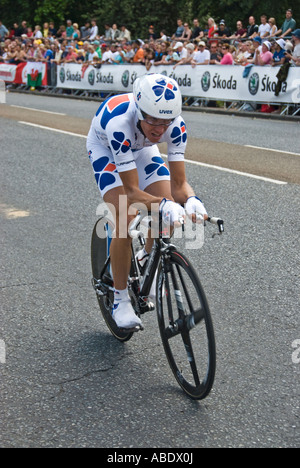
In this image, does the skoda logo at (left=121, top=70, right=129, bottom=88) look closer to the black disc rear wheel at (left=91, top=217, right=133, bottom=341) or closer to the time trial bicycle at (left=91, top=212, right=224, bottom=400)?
the black disc rear wheel at (left=91, top=217, right=133, bottom=341)

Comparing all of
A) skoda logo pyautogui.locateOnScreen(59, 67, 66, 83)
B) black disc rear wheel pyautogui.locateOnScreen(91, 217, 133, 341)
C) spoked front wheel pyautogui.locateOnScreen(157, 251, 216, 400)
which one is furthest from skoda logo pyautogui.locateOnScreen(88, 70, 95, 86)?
spoked front wheel pyautogui.locateOnScreen(157, 251, 216, 400)

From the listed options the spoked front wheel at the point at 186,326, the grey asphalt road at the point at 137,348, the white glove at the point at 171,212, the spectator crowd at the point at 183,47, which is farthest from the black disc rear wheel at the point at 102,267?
the spectator crowd at the point at 183,47

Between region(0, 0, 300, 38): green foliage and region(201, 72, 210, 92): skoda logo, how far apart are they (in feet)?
56.4

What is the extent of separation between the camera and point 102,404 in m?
3.71

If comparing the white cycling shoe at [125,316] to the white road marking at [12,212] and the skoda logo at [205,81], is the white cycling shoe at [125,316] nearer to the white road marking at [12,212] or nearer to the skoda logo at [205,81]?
the white road marking at [12,212]

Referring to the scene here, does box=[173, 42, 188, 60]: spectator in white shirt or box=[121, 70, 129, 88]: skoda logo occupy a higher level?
box=[173, 42, 188, 60]: spectator in white shirt

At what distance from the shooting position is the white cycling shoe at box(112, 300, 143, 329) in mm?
4266

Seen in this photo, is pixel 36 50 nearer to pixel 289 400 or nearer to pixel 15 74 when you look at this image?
pixel 15 74

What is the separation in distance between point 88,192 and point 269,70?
10215 millimetres

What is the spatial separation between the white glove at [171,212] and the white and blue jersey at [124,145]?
0.53 meters

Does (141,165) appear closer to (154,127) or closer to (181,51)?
(154,127)

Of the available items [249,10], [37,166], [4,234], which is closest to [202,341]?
[4,234]

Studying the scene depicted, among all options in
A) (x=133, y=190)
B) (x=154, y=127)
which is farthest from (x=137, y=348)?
(x=154, y=127)

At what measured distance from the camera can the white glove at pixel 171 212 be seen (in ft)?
11.5
